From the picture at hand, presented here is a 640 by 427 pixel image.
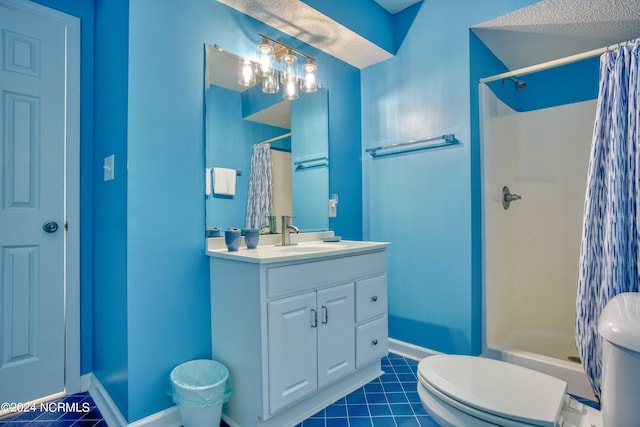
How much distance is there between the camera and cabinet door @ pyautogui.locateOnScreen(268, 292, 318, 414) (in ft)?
4.77

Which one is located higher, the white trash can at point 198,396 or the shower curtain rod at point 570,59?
the shower curtain rod at point 570,59

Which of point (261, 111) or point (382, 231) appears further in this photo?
point (382, 231)

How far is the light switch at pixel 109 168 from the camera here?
1614 mm

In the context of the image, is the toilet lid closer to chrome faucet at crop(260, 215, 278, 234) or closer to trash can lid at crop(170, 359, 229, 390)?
trash can lid at crop(170, 359, 229, 390)

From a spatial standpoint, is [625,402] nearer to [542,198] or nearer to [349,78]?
[542,198]

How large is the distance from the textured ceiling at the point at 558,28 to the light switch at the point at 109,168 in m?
2.21

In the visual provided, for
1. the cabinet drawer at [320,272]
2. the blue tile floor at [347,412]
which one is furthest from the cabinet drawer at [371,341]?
the cabinet drawer at [320,272]

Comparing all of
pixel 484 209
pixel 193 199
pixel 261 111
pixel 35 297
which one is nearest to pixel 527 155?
pixel 484 209

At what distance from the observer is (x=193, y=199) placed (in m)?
1.69

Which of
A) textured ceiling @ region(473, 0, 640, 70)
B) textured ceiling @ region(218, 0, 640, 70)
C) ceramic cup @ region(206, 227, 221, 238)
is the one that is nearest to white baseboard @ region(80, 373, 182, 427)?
ceramic cup @ region(206, 227, 221, 238)

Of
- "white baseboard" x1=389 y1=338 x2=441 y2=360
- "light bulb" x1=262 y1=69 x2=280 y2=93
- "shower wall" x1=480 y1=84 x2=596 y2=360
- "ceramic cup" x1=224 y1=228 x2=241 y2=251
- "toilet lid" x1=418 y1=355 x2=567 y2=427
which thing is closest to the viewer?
"toilet lid" x1=418 y1=355 x2=567 y2=427

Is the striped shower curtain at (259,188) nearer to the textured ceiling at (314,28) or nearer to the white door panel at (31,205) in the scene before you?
the textured ceiling at (314,28)

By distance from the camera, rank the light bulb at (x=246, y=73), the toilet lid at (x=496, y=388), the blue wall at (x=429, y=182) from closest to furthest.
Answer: the toilet lid at (x=496, y=388), the light bulb at (x=246, y=73), the blue wall at (x=429, y=182)

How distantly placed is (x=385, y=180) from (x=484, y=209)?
702mm
